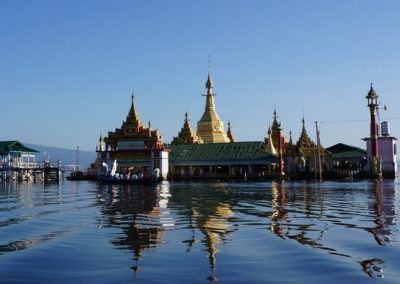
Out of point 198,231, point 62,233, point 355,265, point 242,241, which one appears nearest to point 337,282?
point 355,265

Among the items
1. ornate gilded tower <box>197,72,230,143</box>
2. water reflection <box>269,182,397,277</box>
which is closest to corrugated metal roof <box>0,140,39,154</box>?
ornate gilded tower <box>197,72,230,143</box>

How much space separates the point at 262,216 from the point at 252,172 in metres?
65.5

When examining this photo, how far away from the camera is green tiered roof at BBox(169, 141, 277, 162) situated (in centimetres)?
8825

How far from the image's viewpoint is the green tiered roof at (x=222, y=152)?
88.2 meters

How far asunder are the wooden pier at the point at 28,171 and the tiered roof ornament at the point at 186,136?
23.8m

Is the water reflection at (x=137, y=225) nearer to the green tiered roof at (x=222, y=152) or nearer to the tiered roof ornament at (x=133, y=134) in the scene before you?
the green tiered roof at (x=222, y=152)

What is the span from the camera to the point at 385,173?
80.3m

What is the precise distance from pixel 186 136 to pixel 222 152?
17.2 meters

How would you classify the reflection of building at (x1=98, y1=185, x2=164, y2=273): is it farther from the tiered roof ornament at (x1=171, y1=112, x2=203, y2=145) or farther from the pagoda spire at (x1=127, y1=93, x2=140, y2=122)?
the tiered roof ornament at (x1=171, y1=112, x2=203, y2=145)

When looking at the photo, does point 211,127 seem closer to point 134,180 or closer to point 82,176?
point 82,176

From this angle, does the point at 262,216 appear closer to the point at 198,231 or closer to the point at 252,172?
the point at 198,231

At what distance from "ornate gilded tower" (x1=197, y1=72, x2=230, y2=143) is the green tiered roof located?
1548 centimetres

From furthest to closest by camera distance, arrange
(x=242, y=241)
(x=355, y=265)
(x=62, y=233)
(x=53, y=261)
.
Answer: (x=62, y=233)
(x=242, y=241)
(x=53, y=261)
(x=355, y=265)

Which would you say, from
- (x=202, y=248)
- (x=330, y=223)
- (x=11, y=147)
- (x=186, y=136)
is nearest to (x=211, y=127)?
(x=186, y=136)
